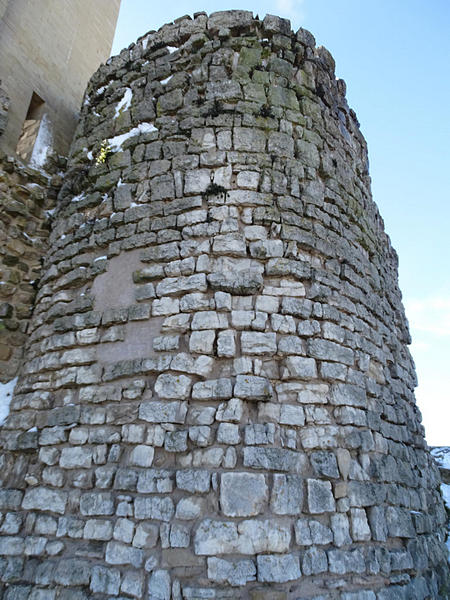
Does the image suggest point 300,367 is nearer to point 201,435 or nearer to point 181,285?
point 201,435

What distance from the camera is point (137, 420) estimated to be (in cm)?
279

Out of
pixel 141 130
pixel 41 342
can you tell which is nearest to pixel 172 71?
pixel 141 130

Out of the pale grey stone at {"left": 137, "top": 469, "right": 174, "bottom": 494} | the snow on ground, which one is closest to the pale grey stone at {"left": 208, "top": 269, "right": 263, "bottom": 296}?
the pale grey stone at {"left": 137, "top": 469, "right": 174, "bottom": 494}

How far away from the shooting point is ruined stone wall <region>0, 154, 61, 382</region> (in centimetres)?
427

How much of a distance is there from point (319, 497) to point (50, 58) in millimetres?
6818

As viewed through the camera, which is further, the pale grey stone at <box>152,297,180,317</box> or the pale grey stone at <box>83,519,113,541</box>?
the pale grey stone at <box>152,297,180,317</box>

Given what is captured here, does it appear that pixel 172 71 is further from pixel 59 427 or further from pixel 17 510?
pixel 17 510

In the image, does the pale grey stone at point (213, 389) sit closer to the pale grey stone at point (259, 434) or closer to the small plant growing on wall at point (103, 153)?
the pale grey stone at point (259, 434)

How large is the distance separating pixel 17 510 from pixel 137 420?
3.79 ft

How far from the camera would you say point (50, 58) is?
605cm

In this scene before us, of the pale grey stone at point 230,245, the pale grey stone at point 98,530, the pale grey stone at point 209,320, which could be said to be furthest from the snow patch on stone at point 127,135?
the pale grey stone at point 98,530

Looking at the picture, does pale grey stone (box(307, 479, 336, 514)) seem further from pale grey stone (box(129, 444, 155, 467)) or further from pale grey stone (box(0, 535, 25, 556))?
pale grey stone (box(0, 535, 25, 556))

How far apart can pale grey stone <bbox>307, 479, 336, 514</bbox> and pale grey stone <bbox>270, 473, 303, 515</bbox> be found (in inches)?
2.6

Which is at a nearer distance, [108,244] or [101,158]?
[108,244]
